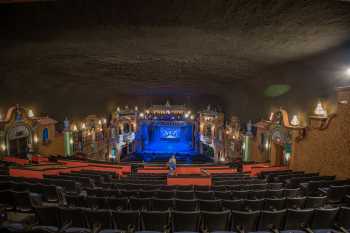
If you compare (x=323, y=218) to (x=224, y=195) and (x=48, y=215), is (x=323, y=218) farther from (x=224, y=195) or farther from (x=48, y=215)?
(x=48, y=215)

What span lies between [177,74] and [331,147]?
10892 mm

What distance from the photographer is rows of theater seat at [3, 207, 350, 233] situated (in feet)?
15.7

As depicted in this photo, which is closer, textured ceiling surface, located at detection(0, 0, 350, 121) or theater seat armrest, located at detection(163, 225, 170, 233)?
theater seat armrest, located at detection(163, 225, 170, 233)

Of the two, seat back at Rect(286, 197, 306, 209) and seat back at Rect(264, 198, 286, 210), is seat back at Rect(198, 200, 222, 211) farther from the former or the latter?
seat back at Rect(286, 197, 306, 209)

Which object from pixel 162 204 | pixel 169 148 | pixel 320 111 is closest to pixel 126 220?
pixel 162 204

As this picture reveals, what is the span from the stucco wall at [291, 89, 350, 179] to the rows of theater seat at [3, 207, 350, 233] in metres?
5.02

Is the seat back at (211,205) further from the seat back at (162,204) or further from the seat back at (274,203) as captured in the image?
the seat back at (274,203)

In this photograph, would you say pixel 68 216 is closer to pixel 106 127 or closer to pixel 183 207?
pixel 183 207

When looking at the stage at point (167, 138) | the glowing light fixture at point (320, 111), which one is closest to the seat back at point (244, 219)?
the glowing light fixture at point (320, 111)

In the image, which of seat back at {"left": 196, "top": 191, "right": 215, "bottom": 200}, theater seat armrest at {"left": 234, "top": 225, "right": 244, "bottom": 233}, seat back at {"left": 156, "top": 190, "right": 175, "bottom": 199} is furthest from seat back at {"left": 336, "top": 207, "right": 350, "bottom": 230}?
seat back at {"left": 156, "top": 190, "right": 175, "bottom": 199}

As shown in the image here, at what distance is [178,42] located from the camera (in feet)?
26.2

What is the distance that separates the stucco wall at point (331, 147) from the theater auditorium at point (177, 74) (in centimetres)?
6

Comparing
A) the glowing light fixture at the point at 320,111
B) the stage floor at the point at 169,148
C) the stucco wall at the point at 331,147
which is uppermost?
the glowing light fixture at the point at 320,111

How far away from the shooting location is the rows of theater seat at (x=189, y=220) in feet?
15.7
